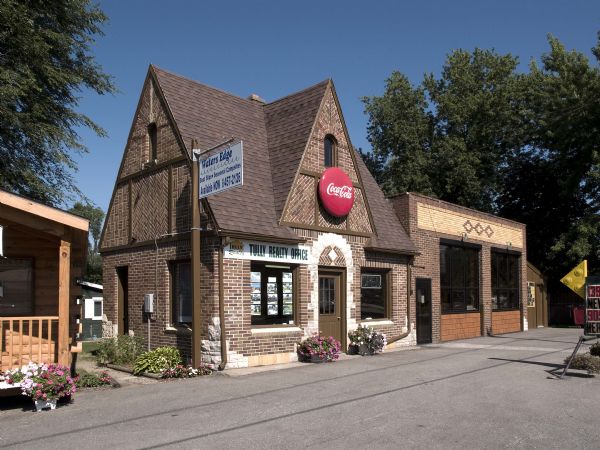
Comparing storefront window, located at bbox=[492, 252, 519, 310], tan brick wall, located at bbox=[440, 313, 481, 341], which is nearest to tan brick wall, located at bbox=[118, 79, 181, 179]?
tan brick wall, located at bbox=[440, 313, 481, 341]

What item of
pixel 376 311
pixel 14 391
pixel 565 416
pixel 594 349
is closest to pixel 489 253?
pixel 376 311

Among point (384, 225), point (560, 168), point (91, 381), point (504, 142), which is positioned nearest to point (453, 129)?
point (504, 142)

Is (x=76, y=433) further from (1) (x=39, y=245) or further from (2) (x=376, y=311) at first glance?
(2) (x=376, y=311)

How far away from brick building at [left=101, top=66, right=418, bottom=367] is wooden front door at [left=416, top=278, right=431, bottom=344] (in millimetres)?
981

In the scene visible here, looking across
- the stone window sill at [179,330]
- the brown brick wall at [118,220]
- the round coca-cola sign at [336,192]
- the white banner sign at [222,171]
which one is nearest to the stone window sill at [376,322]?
the round coca-cola sign at [336,192]

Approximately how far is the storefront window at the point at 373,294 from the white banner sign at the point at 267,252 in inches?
108

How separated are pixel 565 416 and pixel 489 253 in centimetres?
1572

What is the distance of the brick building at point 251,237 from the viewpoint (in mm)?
13438

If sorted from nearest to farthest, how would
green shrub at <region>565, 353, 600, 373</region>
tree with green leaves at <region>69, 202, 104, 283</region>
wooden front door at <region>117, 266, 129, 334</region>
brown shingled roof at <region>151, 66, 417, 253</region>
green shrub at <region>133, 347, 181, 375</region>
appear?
green shrub at <region>565, 353, 600, 373</region>
green shrub at <region>133, 347, 181, 375</region>
brown shingled roof at <region>151, 66, 417, 253</region>
wooden front door at <region>117, 266, 129, 334</region>
tree with green leaves at <region>69, 202, 104, 283</region>

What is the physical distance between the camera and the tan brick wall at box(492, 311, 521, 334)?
23839mm

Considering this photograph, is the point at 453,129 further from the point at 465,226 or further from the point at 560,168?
the point at 465,226

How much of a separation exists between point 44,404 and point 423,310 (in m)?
13.3

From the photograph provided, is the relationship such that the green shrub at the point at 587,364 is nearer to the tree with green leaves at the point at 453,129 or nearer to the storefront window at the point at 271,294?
the storefront window at the point at 271,294

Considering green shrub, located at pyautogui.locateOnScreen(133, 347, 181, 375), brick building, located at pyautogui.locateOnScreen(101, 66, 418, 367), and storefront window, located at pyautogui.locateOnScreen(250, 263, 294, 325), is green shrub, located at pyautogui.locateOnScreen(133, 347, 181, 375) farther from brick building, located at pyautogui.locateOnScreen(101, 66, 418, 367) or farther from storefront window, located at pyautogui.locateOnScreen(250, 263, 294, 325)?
storefront window, located at pyautogui.locateOnScreen(250, 263, 294, 325)
